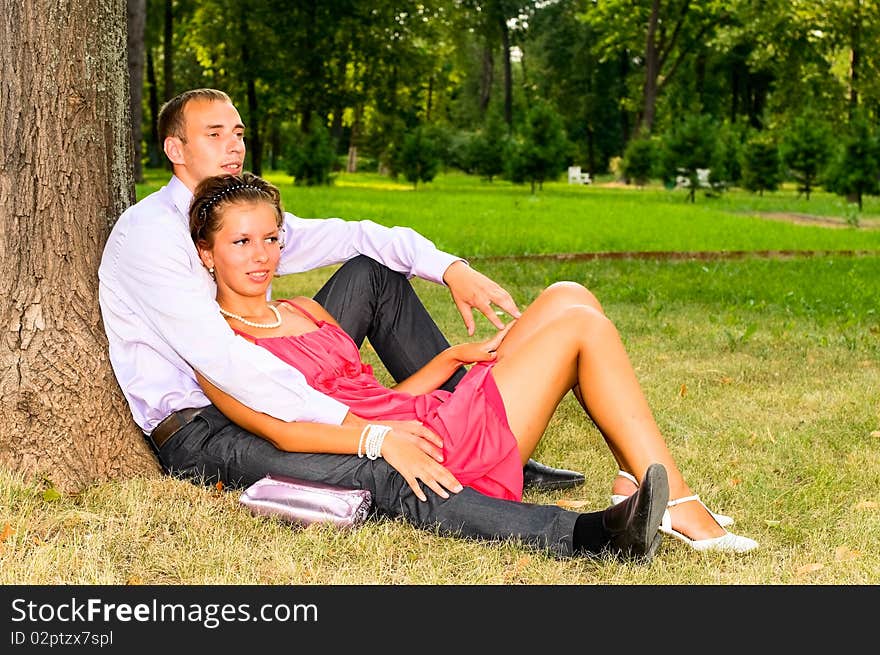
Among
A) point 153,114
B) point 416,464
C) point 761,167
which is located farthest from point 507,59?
point 416,464

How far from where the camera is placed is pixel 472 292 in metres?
4.41

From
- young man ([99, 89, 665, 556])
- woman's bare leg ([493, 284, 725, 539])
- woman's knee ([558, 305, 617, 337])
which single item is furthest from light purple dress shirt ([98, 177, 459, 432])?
woman's knee ([558, 305, 617, 337])

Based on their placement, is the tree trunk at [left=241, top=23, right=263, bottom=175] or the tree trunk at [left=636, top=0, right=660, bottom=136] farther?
the tree trunk at [left=636, top=0, right=660, bottom=136]

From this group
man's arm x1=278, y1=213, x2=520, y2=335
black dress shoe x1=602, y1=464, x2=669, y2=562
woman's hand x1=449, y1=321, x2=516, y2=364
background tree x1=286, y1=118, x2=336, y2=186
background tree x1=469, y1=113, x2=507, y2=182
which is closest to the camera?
black dress shoe x1=602, y1=464, x2=669, y2=562

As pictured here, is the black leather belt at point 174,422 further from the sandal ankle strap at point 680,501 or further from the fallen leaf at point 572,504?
the sandal ankle strap at point 680,501

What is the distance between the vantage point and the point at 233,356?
144 inches

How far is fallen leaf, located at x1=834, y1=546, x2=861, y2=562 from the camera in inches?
147

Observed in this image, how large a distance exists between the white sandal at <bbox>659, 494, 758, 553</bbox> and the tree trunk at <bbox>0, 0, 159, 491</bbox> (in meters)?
2.01

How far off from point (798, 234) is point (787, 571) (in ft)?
48.2

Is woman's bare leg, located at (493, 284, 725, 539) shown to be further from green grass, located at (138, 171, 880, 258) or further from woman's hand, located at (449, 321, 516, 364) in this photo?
green grass, located at (138, 171, 880, 258)

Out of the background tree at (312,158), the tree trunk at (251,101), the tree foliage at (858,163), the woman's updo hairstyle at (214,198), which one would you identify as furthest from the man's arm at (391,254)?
the tree trunk at (251,101)

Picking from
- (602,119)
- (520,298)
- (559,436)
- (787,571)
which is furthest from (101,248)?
(602,119)

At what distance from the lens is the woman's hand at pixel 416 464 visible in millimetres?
3596

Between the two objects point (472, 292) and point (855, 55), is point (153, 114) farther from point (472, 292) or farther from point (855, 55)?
point (472, 292)
